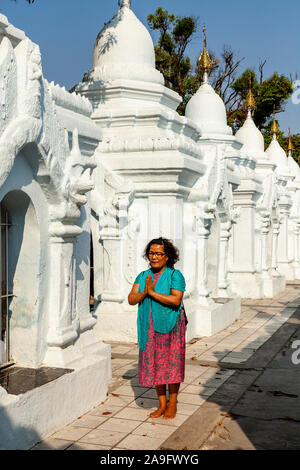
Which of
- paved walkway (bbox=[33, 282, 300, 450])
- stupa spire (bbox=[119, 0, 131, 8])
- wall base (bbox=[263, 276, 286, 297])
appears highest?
stupa spire (bbox=[119, 0, 131, 8])

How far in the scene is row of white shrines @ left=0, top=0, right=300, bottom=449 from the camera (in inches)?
194

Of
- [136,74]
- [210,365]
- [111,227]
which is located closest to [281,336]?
[210,365]

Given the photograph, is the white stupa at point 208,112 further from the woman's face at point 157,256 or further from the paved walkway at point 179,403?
the woman's face at point 157,256

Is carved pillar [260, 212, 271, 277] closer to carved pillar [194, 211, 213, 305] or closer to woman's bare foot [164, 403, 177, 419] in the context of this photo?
carved pillar [194, 211, 213, 305]

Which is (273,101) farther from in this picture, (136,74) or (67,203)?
(67,203)

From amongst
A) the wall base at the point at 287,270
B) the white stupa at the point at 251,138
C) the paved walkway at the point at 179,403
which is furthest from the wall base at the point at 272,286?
the paved walkway at the point at 179,403

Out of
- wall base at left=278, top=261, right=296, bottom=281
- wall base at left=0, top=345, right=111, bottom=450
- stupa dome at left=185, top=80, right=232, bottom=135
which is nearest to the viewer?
wall base at left=0, top=345, right=111, bottom=450

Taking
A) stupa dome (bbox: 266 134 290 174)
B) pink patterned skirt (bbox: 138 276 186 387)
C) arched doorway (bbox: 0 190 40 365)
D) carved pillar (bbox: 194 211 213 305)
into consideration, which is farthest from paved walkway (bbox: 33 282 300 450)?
stupa dome (bbox: 266 134 290 174)

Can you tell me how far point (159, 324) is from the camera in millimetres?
5258

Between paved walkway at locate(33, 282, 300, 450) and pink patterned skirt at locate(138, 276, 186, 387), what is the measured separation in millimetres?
407

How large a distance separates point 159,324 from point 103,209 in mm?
3756

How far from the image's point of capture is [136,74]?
9.32m

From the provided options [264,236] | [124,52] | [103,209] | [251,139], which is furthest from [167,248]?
[251,139]

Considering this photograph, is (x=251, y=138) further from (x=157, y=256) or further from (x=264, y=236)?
(x=157, y=256)
